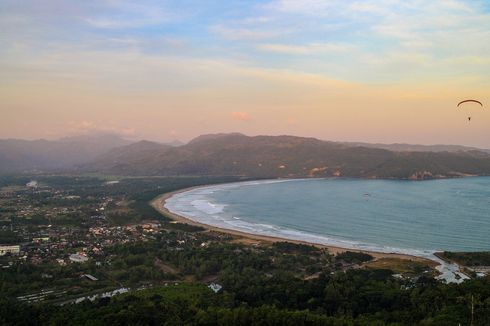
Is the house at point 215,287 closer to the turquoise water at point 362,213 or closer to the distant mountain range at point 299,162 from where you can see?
the turquoise water at point 362,213

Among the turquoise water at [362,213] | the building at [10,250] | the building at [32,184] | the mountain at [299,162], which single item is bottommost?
the building at [32,184]

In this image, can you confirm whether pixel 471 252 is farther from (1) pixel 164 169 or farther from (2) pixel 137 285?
(1) pixel 164 169

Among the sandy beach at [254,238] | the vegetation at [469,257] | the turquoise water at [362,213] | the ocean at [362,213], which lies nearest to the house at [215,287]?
the sandy beach at [254,238]

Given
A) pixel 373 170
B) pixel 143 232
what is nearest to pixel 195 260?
pixel 143 232

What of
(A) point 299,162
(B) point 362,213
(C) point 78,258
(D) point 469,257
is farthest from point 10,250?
(A) point 299,162

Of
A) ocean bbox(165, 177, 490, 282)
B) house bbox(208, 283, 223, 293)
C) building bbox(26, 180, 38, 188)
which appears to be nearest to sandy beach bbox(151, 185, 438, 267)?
ocean bbox(165, 177, 490, 282)

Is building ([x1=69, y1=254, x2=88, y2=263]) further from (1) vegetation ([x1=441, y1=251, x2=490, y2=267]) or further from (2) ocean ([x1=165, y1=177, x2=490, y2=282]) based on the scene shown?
(1) vegetation ([x1=441, y1=251, x2=490, y2=267])
